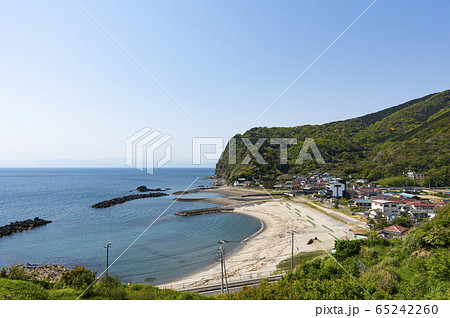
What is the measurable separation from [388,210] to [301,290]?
23.9 meters

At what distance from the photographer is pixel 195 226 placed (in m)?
24.8

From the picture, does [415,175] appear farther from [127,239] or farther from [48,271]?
[48,271]

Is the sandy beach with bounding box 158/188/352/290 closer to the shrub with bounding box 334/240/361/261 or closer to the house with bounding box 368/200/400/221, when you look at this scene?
the house with bounding box 368/200/400/221

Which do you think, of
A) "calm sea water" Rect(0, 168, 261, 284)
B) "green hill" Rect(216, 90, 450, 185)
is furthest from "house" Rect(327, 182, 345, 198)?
"green hill" Rect(216, 90, 450, 185)

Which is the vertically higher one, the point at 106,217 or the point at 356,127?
the point at 356,127

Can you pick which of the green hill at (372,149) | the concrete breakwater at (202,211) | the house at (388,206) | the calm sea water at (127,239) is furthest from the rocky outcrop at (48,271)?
the green hill at (372,149)

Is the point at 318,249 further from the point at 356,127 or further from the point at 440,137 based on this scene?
the point at 356,127

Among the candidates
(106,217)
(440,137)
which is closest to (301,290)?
(106,217)

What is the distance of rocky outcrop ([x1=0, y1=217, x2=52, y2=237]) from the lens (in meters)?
21.9

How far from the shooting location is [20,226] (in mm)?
23625

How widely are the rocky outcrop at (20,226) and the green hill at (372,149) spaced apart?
44558mm

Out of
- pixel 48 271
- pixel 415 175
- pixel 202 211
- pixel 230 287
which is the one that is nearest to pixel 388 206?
pixel 230 287

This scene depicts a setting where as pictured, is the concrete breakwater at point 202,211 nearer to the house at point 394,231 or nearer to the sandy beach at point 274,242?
the sandy beach at point 274,242

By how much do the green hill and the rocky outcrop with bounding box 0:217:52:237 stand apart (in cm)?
4456
